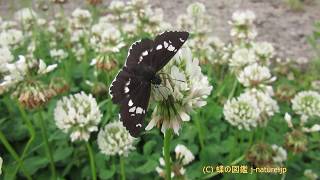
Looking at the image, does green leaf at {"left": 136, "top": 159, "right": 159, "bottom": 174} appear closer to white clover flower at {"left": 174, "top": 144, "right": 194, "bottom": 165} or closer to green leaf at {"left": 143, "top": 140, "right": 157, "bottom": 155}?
green leaf at {"left": 143, "top": 140, "right": 157, "bottom": 155}

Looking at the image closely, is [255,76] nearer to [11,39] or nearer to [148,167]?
[148,167]

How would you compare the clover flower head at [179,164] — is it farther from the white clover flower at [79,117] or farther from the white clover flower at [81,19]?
the white clover flower at [81,19]

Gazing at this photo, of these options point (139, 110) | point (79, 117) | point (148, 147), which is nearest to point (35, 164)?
point (79, 117)

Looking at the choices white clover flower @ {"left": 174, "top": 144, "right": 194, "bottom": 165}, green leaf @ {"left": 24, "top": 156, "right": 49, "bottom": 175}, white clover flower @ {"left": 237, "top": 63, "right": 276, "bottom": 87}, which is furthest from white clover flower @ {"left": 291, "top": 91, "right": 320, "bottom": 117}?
green leaf @ {"left": 24, "top": 156, "right": 49, "bottom": 175}

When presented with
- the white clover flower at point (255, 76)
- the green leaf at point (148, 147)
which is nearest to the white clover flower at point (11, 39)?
the green leaf at point (148, 147)

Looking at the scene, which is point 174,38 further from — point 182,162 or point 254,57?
point 254,57

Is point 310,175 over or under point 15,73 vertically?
under

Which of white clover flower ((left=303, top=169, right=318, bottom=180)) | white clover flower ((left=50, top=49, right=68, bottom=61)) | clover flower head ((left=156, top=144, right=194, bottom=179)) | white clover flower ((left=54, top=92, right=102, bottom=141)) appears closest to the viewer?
clover flower head ((left=156, top=144, right=194, bottom=179))
